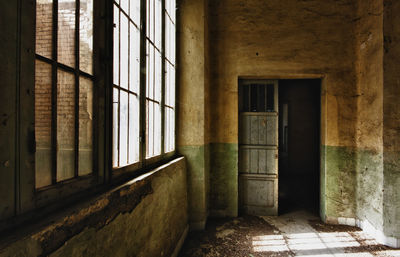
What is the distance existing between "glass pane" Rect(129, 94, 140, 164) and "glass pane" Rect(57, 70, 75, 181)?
61cm

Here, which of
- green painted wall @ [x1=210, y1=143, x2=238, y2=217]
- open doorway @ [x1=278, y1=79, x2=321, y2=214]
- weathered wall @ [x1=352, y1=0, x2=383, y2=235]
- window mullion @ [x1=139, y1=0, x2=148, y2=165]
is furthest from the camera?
open doorway @ [x1=278, y1=79, x2=321, y2=214]

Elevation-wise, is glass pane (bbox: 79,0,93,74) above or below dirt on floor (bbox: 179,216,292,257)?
above

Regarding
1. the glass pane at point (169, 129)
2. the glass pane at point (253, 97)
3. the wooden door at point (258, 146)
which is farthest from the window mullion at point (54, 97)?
the glass pane at point (253, 97)

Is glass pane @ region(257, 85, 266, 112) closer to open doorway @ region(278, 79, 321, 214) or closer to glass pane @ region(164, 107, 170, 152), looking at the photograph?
glass pane @ region(164, 107, 170, 152)

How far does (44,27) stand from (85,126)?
1.76 ft

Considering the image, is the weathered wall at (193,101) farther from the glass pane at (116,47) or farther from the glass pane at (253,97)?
the glass pane at (116,47)

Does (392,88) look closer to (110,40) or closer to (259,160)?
(259,160)

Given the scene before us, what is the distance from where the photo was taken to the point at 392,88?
9.27 ft

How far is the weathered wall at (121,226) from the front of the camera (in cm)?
86

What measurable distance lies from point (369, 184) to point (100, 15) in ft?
13.1

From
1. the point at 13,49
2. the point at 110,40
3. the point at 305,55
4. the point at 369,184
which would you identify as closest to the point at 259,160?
the point at 369,184

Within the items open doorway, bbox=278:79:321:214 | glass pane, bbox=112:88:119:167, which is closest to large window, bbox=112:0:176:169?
glass pane, bbox=112:88:119:167

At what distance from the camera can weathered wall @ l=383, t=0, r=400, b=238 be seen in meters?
2.80

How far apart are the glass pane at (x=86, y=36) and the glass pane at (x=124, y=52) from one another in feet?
1.10
